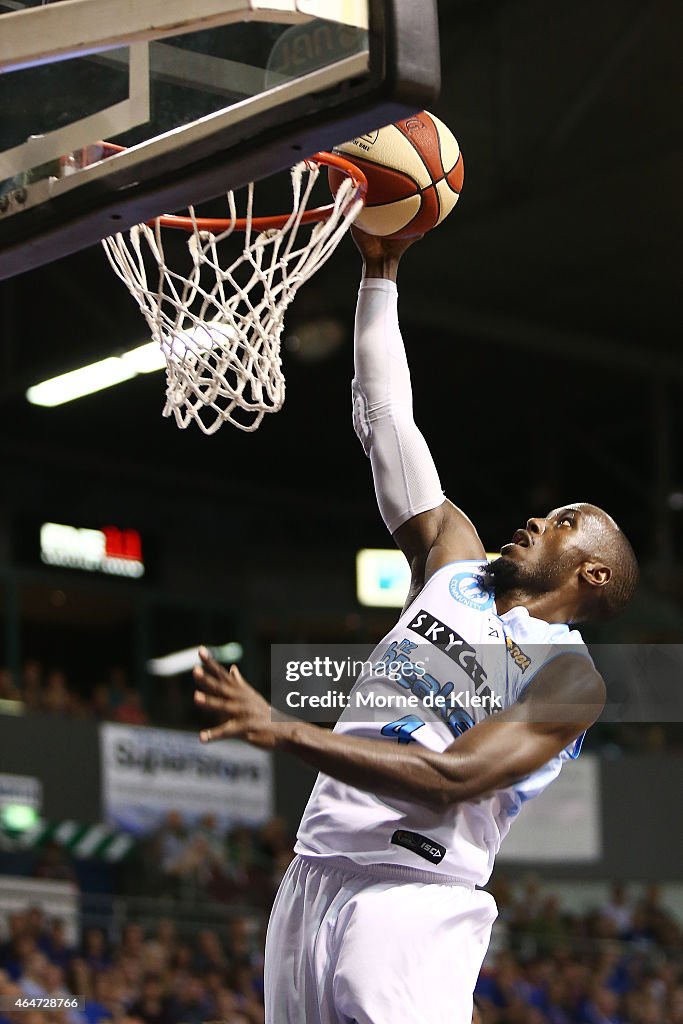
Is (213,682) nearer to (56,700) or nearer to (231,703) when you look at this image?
(231,703)

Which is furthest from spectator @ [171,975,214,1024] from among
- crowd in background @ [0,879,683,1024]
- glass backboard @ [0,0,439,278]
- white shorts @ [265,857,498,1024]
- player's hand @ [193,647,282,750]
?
player's hand @ [193,647,282,750]

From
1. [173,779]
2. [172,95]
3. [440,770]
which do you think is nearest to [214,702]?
[440,770]

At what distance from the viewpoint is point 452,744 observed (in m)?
3.36

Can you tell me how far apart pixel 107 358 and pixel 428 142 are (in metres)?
9.95

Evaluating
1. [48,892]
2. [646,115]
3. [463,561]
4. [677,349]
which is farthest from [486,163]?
[463,561]

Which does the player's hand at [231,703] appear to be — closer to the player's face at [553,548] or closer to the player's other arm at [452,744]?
the player's other arm at [452,744]

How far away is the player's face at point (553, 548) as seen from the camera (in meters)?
3.80

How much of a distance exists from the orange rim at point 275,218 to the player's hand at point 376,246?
13cm

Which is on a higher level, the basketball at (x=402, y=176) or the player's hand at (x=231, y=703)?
the basketball at (x=402, y=176)

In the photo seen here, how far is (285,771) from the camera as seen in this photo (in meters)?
16.2

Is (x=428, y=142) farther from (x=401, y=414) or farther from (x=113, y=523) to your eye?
(x=113, y=523)

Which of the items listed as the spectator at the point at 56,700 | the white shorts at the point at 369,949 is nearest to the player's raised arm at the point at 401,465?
the white shorts at the point at 369,949

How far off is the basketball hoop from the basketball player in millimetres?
581

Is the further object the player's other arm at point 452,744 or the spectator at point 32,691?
the spectator at point 32,691
